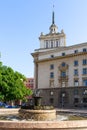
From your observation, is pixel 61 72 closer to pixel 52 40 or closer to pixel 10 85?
pixel 52 40

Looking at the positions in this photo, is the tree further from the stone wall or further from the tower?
the stone wall

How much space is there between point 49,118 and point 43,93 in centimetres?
4715

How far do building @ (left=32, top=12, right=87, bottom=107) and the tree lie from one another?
16.4 m

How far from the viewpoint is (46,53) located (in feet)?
212

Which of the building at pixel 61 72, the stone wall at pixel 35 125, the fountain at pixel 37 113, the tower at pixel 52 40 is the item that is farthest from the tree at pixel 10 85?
the stone wall at pixel 35 125

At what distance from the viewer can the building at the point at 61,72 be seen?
57.2 m

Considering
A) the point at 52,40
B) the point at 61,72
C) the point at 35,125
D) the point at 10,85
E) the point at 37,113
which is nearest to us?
the point at 35,125

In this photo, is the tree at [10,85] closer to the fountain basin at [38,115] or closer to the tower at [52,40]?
the fountain basin at [38,115]

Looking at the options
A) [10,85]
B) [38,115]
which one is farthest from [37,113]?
[10,85]

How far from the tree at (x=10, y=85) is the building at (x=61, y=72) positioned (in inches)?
646

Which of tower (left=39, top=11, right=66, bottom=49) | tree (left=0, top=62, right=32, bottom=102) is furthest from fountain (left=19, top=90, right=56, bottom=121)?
tower (left=39, top=11, right=66, bottom=49)

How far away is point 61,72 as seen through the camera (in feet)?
202

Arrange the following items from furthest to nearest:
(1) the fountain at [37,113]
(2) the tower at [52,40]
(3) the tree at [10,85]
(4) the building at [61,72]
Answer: (2) the tower at [52,40] → (4) the building at [61,72] → (3) the tree at [10,85] → (1) the fountain at [37,113]

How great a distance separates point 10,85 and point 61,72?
2188 cm
